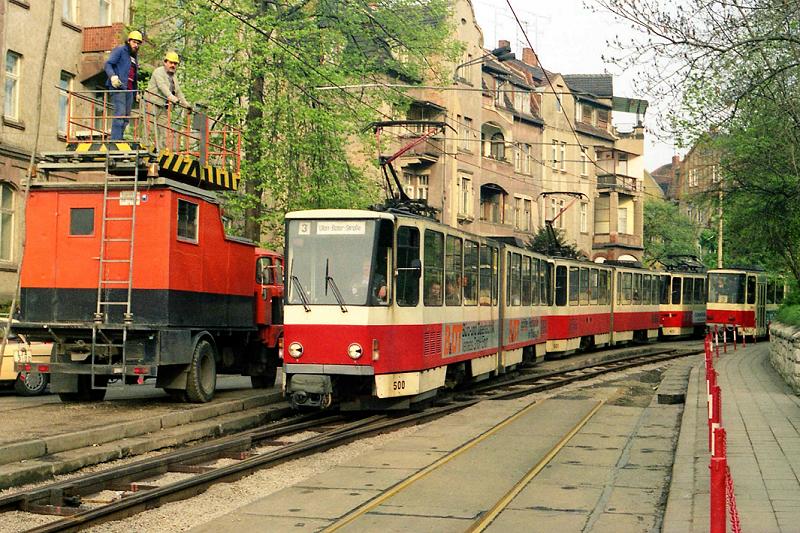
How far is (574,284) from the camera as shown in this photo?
111ft

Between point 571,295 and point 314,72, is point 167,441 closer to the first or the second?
point 314,72

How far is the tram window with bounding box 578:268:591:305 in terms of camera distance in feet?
114

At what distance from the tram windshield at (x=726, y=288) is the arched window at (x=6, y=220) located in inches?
1093

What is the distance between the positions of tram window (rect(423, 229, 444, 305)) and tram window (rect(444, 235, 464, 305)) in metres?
0.35

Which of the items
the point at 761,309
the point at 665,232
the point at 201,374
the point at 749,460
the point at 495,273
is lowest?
the point at 749,460

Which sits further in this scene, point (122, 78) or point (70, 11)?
point (70, 11)

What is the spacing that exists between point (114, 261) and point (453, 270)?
18.1ft

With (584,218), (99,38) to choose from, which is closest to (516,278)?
(99,38)

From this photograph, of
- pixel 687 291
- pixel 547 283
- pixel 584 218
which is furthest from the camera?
pixel 584 218

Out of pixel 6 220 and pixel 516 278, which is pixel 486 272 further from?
pixel 6 220

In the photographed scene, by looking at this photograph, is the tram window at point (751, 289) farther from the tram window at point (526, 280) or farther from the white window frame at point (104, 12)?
the white window frame at point (104, 12)

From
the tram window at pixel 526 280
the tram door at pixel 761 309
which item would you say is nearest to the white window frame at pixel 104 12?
the tram window at pixel 526 280

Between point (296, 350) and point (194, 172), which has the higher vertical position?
point (194, 172)

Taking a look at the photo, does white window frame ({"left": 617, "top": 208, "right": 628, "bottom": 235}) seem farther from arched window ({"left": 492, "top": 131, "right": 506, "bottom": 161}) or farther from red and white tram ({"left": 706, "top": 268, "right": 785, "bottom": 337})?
red and white tram ({"left": 706, "top": 268, "right": 785, "bottom": 337})
